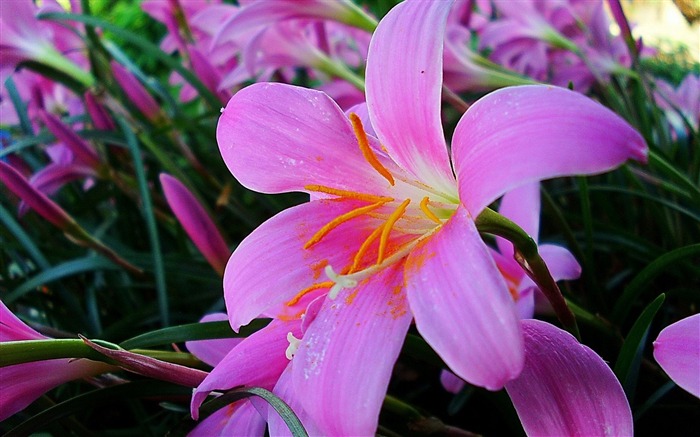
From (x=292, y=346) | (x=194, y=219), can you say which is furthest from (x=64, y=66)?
(x=292, y=346)

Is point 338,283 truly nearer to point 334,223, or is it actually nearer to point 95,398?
point 334,223

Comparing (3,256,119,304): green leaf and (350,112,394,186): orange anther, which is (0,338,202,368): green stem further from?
(3,256,119,304): green leaf

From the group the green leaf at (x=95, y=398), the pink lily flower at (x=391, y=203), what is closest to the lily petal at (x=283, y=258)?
the pink lily flower at (x=391, y=203)

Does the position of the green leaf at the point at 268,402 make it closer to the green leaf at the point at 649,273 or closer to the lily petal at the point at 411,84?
the lily petal at the point at 411,84

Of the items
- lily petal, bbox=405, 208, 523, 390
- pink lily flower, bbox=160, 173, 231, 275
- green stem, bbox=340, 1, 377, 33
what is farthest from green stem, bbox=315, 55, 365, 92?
lily petal, bbox=405, 208, 523, 390

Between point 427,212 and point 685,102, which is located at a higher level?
point 427,212

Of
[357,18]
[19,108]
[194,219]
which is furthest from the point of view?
[19,108]
